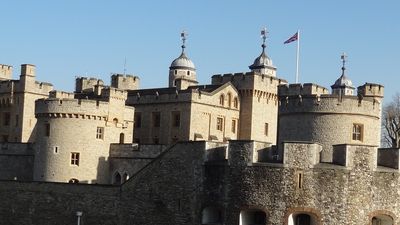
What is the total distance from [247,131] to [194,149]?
23.0 meters

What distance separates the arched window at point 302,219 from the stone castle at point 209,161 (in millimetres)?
57

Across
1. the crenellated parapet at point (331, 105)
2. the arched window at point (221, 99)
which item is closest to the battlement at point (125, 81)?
the arched window at point (221, 99)

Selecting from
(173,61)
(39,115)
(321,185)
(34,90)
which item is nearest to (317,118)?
(321,185)

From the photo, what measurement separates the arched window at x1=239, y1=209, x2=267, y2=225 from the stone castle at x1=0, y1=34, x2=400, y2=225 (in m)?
0.04

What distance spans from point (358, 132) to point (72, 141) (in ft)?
59.3

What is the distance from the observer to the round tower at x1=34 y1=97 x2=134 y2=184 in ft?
149

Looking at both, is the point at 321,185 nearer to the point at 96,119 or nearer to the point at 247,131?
the point at 96,119

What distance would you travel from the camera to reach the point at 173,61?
7106cm

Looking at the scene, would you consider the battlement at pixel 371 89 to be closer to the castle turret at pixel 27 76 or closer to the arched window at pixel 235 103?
the arched window at pixel 235 103

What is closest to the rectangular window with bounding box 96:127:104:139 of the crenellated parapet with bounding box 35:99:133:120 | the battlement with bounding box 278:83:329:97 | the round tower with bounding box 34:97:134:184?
the round tower with bounding box 34:97:134:184

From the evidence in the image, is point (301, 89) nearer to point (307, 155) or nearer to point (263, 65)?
point (263, 65)

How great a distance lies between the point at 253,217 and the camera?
32.8m

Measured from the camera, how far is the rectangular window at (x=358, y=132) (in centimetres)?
3634

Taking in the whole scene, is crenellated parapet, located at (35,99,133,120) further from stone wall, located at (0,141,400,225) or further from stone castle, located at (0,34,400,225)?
stone wall, located at (0,141,400,225)
